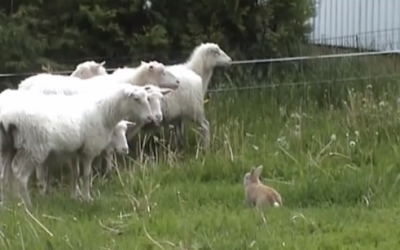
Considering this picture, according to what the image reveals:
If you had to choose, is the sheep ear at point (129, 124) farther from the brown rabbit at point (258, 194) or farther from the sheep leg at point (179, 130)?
the brown rabbit at point (258, 194)

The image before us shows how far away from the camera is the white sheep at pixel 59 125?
8992 mm

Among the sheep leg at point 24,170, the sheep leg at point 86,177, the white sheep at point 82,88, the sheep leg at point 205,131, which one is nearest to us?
the sheep leg at point 24,170

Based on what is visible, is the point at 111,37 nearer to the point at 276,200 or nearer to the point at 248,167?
the point at 248,167

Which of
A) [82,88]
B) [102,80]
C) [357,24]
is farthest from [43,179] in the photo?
[357,24]

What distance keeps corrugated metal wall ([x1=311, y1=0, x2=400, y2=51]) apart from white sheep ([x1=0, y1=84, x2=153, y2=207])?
392 inches

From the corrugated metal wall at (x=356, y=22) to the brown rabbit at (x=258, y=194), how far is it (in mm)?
10750

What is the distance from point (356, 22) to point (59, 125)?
38.7 feet

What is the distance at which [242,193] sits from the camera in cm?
904

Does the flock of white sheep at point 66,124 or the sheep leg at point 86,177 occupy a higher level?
the flock of white sheep at point 66,124

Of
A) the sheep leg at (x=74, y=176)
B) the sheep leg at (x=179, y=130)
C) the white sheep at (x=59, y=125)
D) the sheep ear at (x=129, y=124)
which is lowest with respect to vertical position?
the sheep leg at (x=179, y=130)

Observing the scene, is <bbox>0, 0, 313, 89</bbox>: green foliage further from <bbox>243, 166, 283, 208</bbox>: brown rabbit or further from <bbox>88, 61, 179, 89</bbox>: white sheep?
<bbox>243, 166, 283, 208</bbox>: brown rabbit

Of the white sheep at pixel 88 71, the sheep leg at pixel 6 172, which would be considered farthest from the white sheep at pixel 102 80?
the sheep leg at pixel 6 172

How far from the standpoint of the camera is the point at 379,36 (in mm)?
19516

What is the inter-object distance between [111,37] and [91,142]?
6.00m
